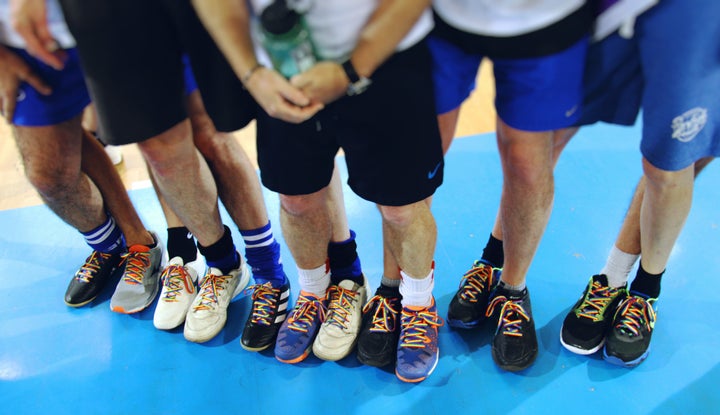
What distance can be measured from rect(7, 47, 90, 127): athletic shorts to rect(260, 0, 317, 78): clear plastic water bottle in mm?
549

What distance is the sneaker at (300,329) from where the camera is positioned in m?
1.36

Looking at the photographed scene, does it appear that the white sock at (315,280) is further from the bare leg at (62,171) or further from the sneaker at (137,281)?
the bare leg at (62,171)

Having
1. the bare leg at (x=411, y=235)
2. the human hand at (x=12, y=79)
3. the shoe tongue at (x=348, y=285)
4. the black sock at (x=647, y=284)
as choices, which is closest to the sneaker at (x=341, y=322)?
the shoe tongue at (x=348, y=285)

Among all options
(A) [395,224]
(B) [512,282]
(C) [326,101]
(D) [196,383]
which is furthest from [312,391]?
(C) [326,101]

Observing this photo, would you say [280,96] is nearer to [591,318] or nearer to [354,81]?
[354,81]

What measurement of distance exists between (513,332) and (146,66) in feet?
3.56

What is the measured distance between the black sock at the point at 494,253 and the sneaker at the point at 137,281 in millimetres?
1055

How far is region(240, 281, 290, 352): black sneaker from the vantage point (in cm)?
140

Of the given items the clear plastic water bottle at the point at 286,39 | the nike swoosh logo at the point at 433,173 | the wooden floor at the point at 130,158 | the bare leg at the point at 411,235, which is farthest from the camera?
the wooden floor at the point at 130,158

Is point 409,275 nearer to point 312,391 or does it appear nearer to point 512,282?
point 512,282

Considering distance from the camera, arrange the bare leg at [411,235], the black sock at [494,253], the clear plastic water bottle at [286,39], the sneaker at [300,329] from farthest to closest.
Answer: the black sock at [494,253]
the sneaker at [300,329]
the bare leg at [411,235]
the clear plastic water bottle at [286,39]

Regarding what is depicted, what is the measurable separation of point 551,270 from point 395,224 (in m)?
0.66

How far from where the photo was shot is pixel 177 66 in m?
1.08

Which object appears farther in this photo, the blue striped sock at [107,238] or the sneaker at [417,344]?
the blue striped sock at [107,238]
